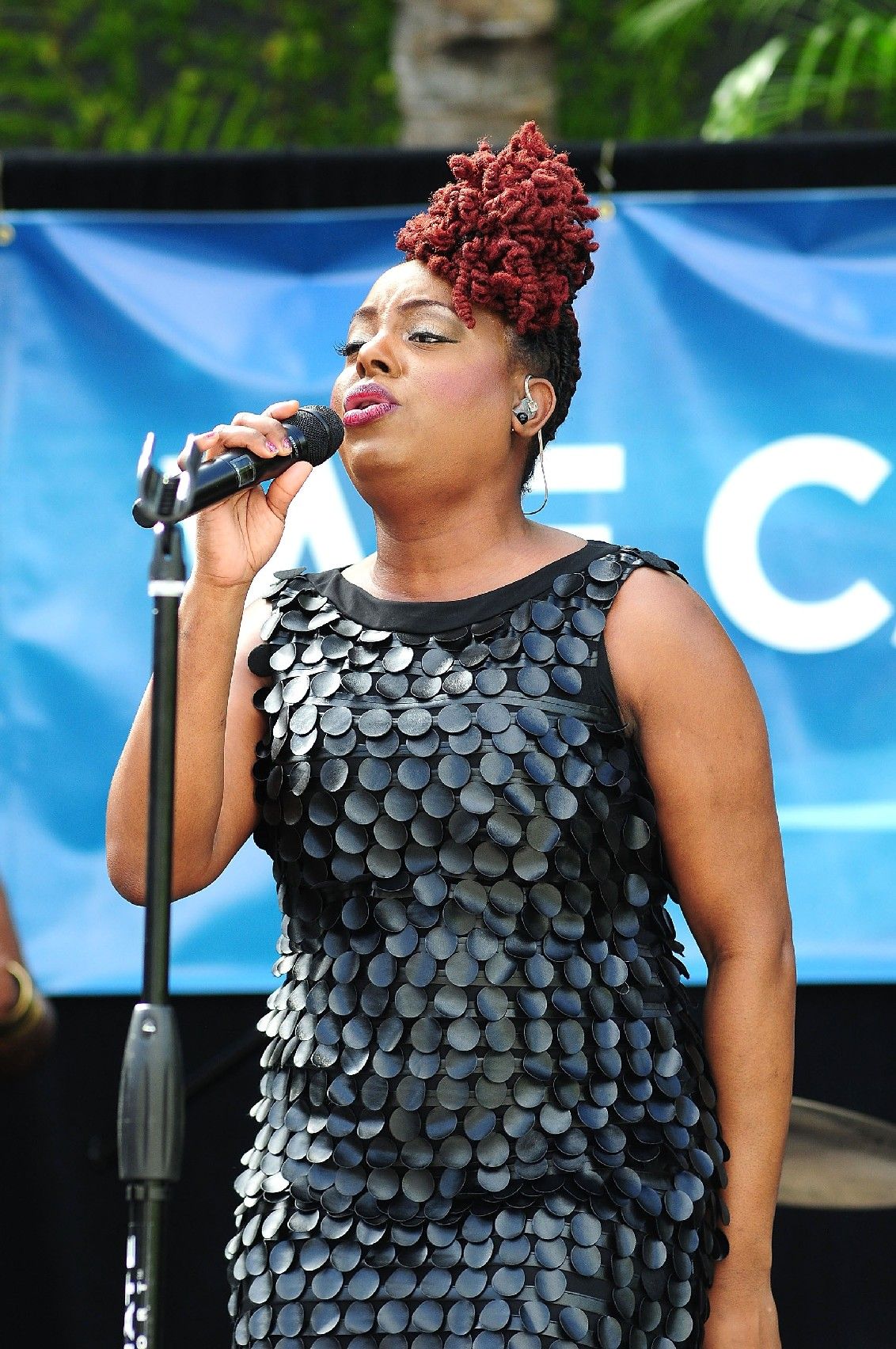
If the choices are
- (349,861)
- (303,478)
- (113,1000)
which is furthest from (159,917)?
(113,1000)

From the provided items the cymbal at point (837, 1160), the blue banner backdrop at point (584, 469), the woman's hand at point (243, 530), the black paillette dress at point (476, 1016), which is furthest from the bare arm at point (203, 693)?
the cymbal at point (837, 1160)

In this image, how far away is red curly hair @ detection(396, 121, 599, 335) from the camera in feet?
7.13

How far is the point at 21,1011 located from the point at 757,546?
1.88 m

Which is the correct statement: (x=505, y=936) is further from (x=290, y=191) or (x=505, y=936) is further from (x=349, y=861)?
(x=290, y=191)

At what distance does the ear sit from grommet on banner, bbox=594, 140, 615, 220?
56.3 inches

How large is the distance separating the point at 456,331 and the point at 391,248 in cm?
151

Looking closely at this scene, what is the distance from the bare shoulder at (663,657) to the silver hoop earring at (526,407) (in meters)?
0.26

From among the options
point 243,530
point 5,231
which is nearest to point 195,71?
point 5,231

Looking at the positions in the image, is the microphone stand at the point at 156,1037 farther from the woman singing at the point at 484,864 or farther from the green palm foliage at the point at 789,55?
the green palm foliage at the point at 789,55

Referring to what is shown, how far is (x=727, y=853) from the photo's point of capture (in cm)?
214

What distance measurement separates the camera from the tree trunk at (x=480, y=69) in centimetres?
505

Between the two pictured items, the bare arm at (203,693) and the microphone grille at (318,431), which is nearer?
the microphone grille at (318,431)

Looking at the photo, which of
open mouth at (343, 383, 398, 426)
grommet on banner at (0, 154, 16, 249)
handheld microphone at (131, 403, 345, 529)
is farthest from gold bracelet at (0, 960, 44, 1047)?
grommet on banner at (0, 154, 16, 249)

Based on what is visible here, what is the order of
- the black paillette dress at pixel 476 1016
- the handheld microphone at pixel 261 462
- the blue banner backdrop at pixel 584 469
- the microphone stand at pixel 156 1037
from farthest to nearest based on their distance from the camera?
the blue banner backdrop at pixel 584 469
the black paillette dress at pixel 476 1016
the handheld microphone at pixel 261 462
the microphone stand at pixel 156 1037
